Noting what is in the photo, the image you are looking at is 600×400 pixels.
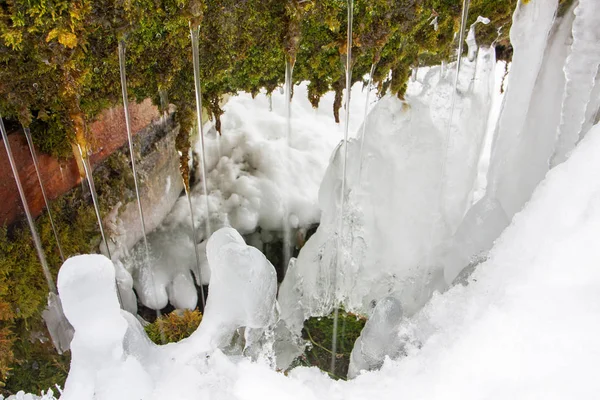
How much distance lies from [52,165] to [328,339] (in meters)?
2.02

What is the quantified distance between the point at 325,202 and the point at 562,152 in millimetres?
1413

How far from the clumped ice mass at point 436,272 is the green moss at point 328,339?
3.2 inches

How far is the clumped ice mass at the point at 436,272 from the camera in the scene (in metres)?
1.11

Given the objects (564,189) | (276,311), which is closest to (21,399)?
(276,311)

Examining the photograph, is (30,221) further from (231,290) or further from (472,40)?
(472,40)

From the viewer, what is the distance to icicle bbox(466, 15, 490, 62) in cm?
251

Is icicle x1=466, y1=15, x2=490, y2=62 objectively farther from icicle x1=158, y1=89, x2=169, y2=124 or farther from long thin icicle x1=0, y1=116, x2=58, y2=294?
long thin icicle x1=0, y1=116, x2=58, y2=294

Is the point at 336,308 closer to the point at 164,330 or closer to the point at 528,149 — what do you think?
the point at 164,330

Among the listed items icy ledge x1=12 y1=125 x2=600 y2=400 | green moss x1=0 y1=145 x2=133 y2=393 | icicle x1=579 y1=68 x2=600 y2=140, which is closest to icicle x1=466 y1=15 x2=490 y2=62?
icicle x1=579 y1=68 x2=600 y2=140

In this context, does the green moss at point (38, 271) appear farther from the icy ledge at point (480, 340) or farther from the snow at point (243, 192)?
the icy ledge at point (480, 340)

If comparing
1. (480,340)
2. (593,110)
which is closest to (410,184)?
(593,110)

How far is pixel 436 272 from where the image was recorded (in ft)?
9.07

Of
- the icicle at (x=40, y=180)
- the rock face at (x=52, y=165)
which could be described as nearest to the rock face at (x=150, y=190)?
the rock face at (x=52, y=165)

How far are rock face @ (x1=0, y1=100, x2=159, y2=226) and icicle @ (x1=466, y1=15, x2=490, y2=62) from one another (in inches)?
75.6
